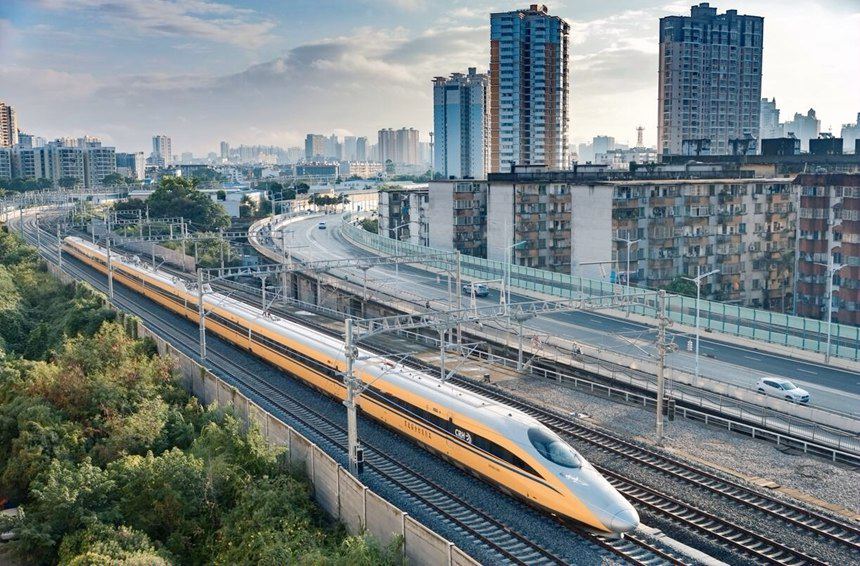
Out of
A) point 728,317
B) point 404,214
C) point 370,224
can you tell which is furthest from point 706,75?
point 728,317

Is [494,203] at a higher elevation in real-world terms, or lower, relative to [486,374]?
higher

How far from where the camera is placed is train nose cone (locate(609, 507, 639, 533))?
21.0 meters

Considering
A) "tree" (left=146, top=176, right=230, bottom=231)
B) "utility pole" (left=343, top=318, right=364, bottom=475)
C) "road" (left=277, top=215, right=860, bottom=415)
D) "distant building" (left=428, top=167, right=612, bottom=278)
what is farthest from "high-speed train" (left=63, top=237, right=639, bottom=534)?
"tree" (left=146, top=176, right=230, bottom=231)

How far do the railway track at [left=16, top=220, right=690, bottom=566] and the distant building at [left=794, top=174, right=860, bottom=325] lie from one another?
116 feet

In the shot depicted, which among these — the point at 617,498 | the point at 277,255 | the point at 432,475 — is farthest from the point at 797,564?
the point at 277,255

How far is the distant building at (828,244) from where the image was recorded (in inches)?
2094

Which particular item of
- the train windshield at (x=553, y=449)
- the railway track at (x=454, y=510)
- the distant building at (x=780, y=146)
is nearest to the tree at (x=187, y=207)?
the distant building at (x=780, y=146)

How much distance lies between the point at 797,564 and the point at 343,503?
11449 mm

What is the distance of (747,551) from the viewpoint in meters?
21.6

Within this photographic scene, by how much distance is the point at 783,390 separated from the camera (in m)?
36.2

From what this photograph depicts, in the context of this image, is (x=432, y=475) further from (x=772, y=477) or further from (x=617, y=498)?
(x=772, y=477)

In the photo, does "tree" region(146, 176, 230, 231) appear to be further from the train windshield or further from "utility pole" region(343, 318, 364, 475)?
the train windshield

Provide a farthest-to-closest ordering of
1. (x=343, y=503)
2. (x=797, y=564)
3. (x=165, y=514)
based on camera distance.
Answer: (x=165, y=514)
(x=343, y=503)
(x=797, y=564)

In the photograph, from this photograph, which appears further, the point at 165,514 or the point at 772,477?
the point at 772,477
